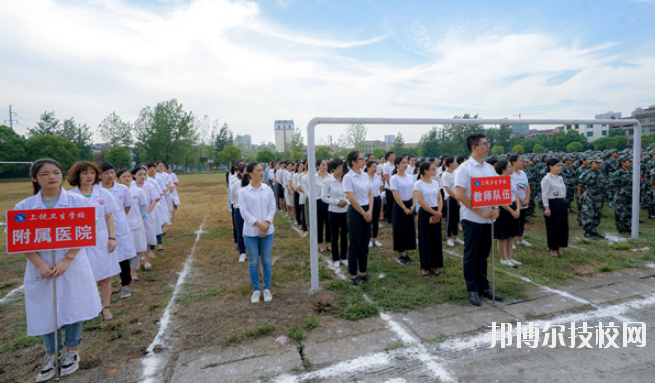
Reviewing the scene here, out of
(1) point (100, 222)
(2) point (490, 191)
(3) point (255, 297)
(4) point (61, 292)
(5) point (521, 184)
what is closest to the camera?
(4) point (61, 292)

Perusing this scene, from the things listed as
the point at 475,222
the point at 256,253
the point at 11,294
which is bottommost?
the point at 11,294

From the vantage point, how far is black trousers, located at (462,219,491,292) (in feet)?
13.9

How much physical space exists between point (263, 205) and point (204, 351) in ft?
5.72

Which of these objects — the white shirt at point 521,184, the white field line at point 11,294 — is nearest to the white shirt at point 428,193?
the white shirt at point 521,184

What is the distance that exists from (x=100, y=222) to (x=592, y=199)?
8764 mm

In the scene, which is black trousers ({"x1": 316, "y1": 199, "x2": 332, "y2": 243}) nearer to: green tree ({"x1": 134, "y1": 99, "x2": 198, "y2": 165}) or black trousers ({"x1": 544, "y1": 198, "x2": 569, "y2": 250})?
black trousers ({"x1": 544, "y1": 198, "x2": 569, "y2": 250})

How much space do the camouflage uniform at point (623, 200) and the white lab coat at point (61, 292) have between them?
9.59 m

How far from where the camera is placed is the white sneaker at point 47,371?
294 cm

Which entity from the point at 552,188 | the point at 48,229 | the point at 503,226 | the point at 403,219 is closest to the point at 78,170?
the point at 48,229

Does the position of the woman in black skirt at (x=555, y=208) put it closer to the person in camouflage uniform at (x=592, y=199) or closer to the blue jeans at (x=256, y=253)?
the person in camouflage uniform at (x=592, y=199)

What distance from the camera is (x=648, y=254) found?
5.82 metres

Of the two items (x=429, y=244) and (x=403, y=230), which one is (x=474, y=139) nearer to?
(x=429, y=244)

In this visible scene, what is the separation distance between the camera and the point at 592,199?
735cm

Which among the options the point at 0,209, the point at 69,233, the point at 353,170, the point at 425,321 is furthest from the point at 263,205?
the point at 0,209
